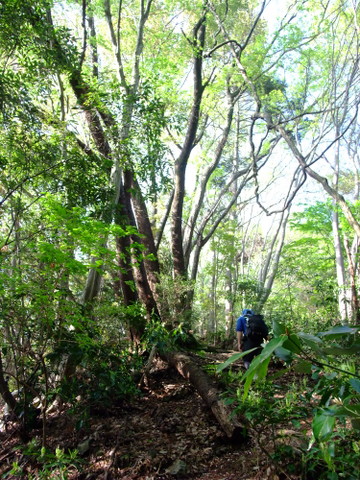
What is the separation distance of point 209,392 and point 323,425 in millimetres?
4106

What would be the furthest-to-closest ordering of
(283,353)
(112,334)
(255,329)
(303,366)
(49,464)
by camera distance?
(112,334) → (255,329) → (49,464) → (303,366) → (283,353)

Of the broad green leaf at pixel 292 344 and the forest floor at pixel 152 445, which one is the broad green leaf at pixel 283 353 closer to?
the broad green leaf at pixel 292 344

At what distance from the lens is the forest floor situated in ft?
10.4

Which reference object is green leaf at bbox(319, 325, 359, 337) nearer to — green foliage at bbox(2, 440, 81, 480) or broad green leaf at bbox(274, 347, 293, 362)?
broad green leaf at bbox(274, 347, 293, 362)

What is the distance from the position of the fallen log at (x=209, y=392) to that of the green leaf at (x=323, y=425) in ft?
7.43

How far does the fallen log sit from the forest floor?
0.14 meters

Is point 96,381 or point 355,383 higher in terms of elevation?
point 355,383

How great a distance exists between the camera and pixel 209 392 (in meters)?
4.37

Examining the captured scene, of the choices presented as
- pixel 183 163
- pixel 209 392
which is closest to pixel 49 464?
pixel 209 392

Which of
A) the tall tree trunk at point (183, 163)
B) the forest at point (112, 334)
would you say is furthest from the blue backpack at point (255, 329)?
the tall tree trunk at point (183, 163)

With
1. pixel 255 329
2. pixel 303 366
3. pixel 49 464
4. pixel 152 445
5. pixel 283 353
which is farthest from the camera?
pixel 255 329

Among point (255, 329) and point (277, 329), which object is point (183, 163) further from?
point (277, 329)

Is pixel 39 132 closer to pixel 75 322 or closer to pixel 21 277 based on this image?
pixel 21 277

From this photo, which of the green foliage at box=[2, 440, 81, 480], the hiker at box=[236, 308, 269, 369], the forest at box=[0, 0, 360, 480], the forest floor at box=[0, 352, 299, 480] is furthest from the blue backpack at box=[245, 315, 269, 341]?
the green foliage at box=[2, 440, 81, 480]
